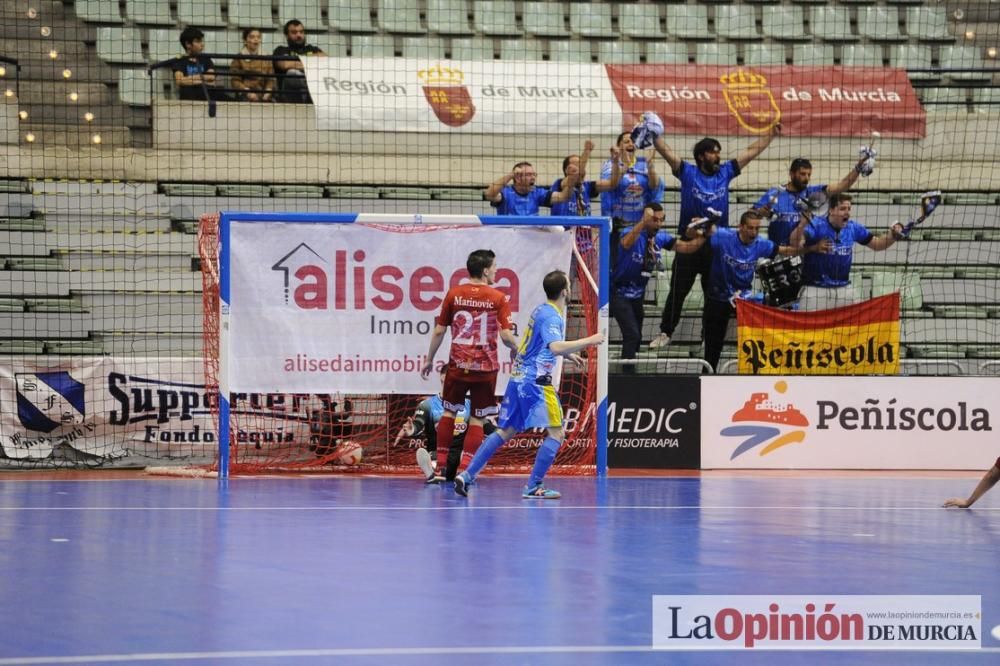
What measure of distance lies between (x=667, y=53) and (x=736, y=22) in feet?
4.50

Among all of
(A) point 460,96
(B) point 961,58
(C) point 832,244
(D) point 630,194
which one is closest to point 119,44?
(A) point 460,96

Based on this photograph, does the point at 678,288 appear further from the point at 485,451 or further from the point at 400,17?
the point at 400,17

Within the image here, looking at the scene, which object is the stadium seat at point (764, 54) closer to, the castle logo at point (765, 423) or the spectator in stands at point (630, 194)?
the spectator in stands at point (630, 194)

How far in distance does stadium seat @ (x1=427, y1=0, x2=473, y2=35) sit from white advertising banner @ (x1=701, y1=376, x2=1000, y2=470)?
8435 mm

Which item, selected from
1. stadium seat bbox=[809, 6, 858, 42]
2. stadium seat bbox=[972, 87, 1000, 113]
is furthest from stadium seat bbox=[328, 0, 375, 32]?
stadium seat bbox=[972, 87, 1000, 113]

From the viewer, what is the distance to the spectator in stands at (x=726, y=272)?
15.8m

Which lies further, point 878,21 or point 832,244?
point 878,21

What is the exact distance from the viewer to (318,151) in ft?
63.1

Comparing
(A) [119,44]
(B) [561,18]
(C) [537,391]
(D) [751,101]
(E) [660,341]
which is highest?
(B) [561,18]

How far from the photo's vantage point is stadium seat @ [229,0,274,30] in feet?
67.9

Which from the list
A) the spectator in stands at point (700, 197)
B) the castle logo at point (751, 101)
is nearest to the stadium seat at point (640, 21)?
the castle logo at point (751, 101)

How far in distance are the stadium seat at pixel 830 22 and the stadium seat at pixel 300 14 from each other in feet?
26.1

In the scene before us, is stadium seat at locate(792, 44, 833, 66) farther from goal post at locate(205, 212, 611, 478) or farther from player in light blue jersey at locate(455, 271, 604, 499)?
player in light blue jersey at locate(455, 271, 604, 499)

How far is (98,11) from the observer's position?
20469 millimetres
